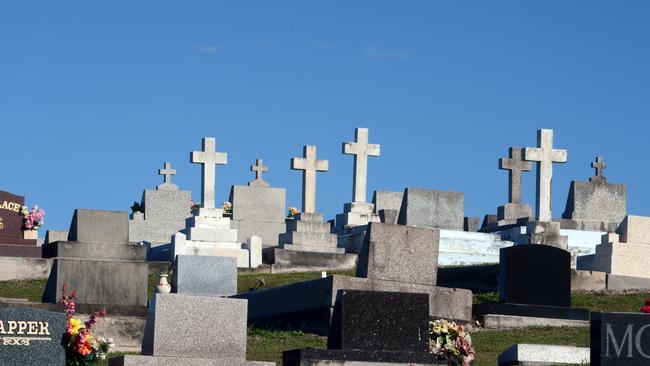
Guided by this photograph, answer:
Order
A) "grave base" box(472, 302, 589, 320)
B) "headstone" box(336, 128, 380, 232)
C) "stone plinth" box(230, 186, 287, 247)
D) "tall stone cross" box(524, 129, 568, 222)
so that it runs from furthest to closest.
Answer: "stone plinth" box(230, 186, 287, 247)
"headstone" box(336, 128, 380, 232)
"tall stone cross" box(524, 129, 568, 222)
"grave base" box(472, 302, 589, 320)

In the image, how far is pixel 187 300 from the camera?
14328 mm

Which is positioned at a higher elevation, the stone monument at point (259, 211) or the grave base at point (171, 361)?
the stone monument at point (259, 211)

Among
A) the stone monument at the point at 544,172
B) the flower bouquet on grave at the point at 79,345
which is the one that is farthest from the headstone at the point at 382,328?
the stone monument at the point at 544,172

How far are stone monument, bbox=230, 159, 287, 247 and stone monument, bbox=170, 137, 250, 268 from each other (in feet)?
4.92

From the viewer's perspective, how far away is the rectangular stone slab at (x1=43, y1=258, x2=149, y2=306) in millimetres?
20812

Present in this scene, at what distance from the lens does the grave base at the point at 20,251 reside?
2727cm

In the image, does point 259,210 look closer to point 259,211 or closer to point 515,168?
point 259,211

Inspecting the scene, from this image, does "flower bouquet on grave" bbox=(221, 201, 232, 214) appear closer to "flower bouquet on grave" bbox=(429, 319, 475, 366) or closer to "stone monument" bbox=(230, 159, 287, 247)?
"stone monument" bbox=(230, 159, 287, 247)

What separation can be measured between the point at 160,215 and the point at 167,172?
1.80m

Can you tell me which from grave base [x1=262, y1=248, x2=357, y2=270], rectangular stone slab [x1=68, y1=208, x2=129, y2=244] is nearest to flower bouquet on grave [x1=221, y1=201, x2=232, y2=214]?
grave base [x1=262, y1=248, x2=357, y2=270]

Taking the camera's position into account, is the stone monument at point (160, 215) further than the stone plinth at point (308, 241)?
Yes

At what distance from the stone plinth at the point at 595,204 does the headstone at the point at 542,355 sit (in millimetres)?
16888

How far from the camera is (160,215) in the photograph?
120 ft

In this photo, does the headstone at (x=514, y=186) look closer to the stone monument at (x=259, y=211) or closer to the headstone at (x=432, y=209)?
the headstone at (x=432, y=209)
